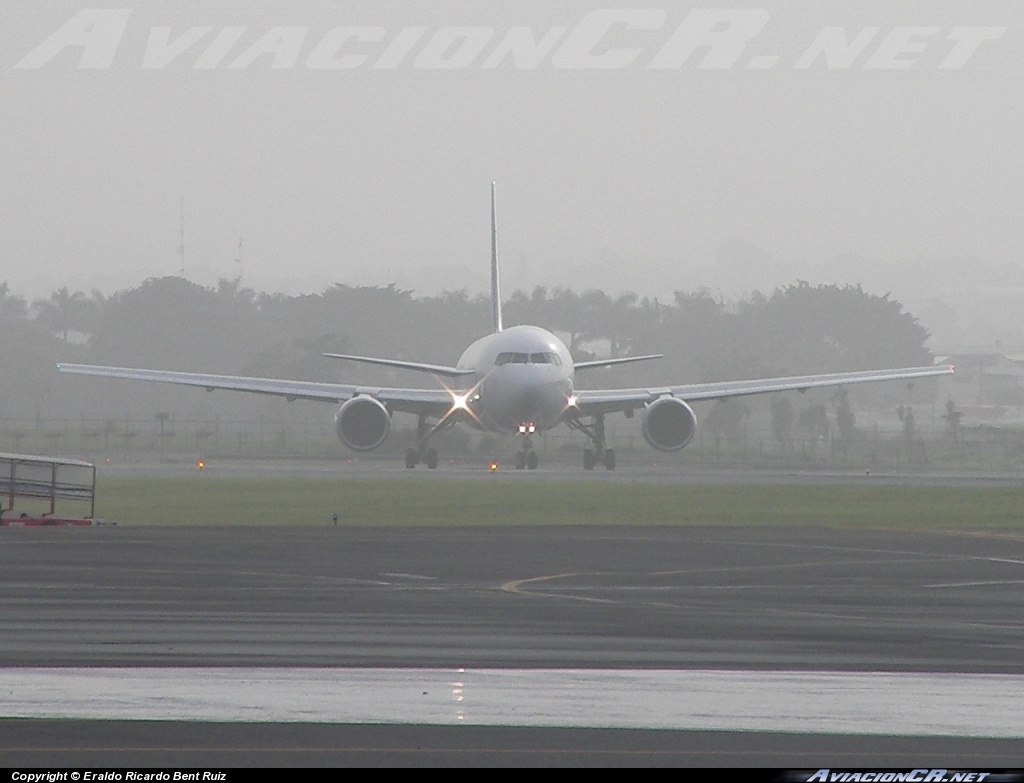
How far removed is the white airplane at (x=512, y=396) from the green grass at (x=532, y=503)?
8.62 metres

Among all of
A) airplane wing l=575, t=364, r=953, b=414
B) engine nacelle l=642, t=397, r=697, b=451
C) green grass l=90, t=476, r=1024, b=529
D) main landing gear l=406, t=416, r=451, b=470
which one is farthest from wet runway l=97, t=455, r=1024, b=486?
green grass l=90, t=476, r=1024, b=529

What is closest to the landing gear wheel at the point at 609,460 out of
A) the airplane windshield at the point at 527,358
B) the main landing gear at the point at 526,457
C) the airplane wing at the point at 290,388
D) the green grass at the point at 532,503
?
the main landing gear at the point at 526,457

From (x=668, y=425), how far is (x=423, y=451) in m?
8.51

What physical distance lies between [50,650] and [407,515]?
21243 mm

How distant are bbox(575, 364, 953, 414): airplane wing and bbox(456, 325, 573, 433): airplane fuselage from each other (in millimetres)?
1788

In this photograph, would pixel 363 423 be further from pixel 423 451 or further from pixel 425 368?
pixel 423 451

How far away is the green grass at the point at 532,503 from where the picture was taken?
34375 millimetres

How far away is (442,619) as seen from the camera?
17.3 metres

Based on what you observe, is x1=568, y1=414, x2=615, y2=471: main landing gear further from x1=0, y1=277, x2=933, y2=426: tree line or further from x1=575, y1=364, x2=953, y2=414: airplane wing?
x1=0, y1=277, x2=933, y2=426: tree line

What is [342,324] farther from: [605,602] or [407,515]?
[605,602]

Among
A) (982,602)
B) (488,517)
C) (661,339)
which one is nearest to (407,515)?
(488,517)

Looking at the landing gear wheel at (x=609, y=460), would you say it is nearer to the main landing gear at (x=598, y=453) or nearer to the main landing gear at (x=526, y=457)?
the main landing gear at (x=598, y=453)

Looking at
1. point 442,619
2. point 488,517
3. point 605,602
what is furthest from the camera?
point 488,517

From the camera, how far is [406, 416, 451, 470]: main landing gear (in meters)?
57.2
